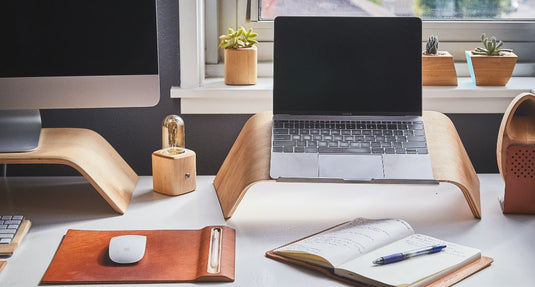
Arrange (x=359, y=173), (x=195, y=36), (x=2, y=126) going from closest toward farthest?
(x=359, y=173)
(x=2, y=126)
(x=195, y=36)

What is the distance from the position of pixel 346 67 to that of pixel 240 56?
0.31m

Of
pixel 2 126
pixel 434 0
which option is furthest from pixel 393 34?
pixel 2 126

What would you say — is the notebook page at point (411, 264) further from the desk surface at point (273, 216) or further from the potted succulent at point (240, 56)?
the potted succulent at point (240, 56)

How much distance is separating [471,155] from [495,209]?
13.8 inches

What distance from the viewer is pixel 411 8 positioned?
1.75 metres

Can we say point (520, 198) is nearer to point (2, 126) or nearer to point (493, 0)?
point (493, 0)

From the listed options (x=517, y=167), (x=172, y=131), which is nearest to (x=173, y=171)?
(x=172, y=131)

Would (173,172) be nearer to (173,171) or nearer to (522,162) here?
(173,171)

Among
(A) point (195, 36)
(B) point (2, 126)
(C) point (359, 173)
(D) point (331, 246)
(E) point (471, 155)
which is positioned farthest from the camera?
(E) point (471, 155)

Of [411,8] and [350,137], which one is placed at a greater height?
[411,8]

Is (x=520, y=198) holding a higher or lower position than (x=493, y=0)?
lower

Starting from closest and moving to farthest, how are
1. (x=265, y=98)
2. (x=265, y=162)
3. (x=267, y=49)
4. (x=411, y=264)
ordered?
(x=411, y=264), (x=265, y=162), (x=265, y=98), (x=267, y=49)

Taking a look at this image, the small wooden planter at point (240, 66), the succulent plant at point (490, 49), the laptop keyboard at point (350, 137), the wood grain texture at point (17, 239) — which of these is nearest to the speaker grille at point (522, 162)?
the laptop keyboard at point (350, 137)

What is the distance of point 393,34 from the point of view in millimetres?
1383
